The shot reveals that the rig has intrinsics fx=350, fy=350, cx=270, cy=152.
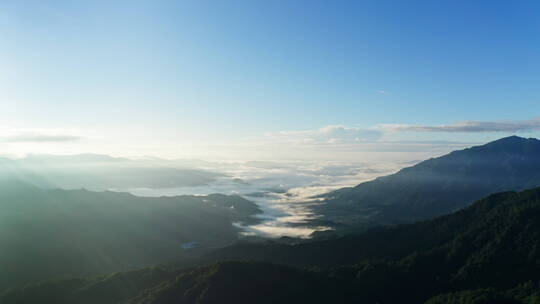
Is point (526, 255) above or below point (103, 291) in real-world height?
above

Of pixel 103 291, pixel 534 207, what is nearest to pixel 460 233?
pixel 534 207

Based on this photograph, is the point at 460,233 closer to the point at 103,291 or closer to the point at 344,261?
the point at 344,261

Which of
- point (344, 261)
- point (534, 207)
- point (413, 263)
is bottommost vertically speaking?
point (344, 261)

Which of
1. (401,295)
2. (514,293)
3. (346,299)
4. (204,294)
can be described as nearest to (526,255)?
A: (514,293)

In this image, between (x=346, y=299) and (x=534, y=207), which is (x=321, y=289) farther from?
(x=534, y=207)

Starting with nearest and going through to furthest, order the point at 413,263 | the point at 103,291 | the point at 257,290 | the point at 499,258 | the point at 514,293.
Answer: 1. the point at 514,293
2. the point at 257,290
3. the point at 103,291
4. the point at 499,258
5. the point at 413,263

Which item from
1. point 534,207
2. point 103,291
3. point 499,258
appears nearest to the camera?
point 103,291

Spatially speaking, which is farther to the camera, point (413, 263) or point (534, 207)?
point (534, 207)

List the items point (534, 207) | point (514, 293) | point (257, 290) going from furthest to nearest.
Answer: point (534, 207) < point (257, 290) < point (514, 293)

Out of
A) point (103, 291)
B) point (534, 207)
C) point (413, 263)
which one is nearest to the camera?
point (103, 291)
